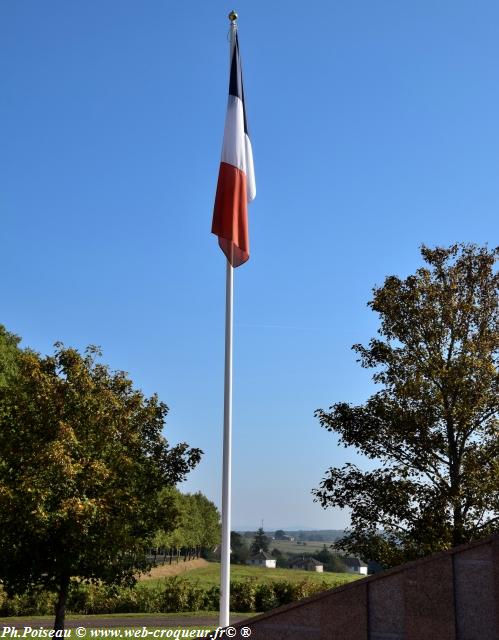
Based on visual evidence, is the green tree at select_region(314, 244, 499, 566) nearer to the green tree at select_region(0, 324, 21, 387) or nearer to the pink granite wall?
the pink granite wall

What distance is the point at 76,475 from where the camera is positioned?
1489 cm

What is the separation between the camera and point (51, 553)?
14.9 metres

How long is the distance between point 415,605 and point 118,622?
17.8 m

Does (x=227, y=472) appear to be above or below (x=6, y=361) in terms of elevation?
below

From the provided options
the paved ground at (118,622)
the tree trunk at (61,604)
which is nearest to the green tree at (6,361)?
the paved ground at (118,622)

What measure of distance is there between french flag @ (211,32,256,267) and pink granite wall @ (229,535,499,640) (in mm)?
5441

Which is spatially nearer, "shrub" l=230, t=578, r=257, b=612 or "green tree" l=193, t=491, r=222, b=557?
"shrub" l=230, t=578, r=257, b=612

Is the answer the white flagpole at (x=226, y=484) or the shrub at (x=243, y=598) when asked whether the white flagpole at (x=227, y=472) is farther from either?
the shrub at (x=243, y=598)

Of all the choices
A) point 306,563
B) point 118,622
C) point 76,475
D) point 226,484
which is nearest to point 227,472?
point 226,484

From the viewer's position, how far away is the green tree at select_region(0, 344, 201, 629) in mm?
14242

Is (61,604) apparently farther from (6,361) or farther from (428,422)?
(6,361)

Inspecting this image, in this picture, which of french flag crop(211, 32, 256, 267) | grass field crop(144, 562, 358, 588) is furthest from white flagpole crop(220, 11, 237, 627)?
grass field crop(144, 562, 358, 588)

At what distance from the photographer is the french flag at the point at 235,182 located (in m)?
11.4

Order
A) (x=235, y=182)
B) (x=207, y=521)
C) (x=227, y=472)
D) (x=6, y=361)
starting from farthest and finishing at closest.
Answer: (x=207, y=521)
(x=6, y=361)
(x=235, y=182)
(x=227, y=472)
